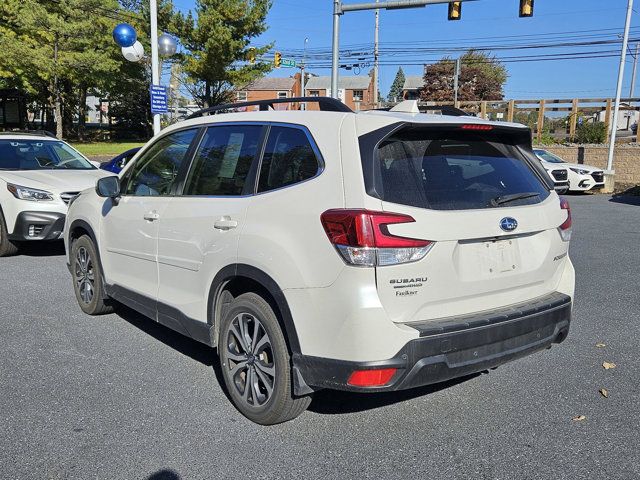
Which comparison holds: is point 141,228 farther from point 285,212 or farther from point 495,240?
point 495,240

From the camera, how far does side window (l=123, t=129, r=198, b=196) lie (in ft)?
13.8

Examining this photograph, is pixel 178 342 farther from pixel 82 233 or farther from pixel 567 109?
pixel 567 109

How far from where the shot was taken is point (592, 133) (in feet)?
86.8

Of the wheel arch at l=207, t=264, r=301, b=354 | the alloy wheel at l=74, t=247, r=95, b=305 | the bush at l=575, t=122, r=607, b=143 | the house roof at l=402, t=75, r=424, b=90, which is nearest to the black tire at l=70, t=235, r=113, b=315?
the alloy wheel at l=74, t=247, r=95, b=305

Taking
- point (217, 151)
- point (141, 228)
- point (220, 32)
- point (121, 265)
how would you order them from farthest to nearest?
1. point (220, 32)
2. point (121, 265)
3. point (141, 228)
4. point (217, 151)

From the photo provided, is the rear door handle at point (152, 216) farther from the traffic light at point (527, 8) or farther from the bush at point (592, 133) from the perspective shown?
the bush at point (592, 133)

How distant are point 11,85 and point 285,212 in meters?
35.5

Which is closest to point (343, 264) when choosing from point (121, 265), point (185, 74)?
point (121, 265)

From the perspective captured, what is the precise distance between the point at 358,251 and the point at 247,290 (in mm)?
952

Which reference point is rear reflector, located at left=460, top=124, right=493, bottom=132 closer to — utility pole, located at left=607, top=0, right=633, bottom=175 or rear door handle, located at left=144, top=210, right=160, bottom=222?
rear door handle, located at left=144, top=210, right=160, bottom=222

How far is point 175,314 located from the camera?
3984 millimetres

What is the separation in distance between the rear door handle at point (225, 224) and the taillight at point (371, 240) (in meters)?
0.80

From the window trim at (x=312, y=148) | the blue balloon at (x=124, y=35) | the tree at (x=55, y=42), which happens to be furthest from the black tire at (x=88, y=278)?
the tree at (x=55, y=42)

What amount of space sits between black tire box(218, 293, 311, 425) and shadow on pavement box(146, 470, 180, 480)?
0.61m
